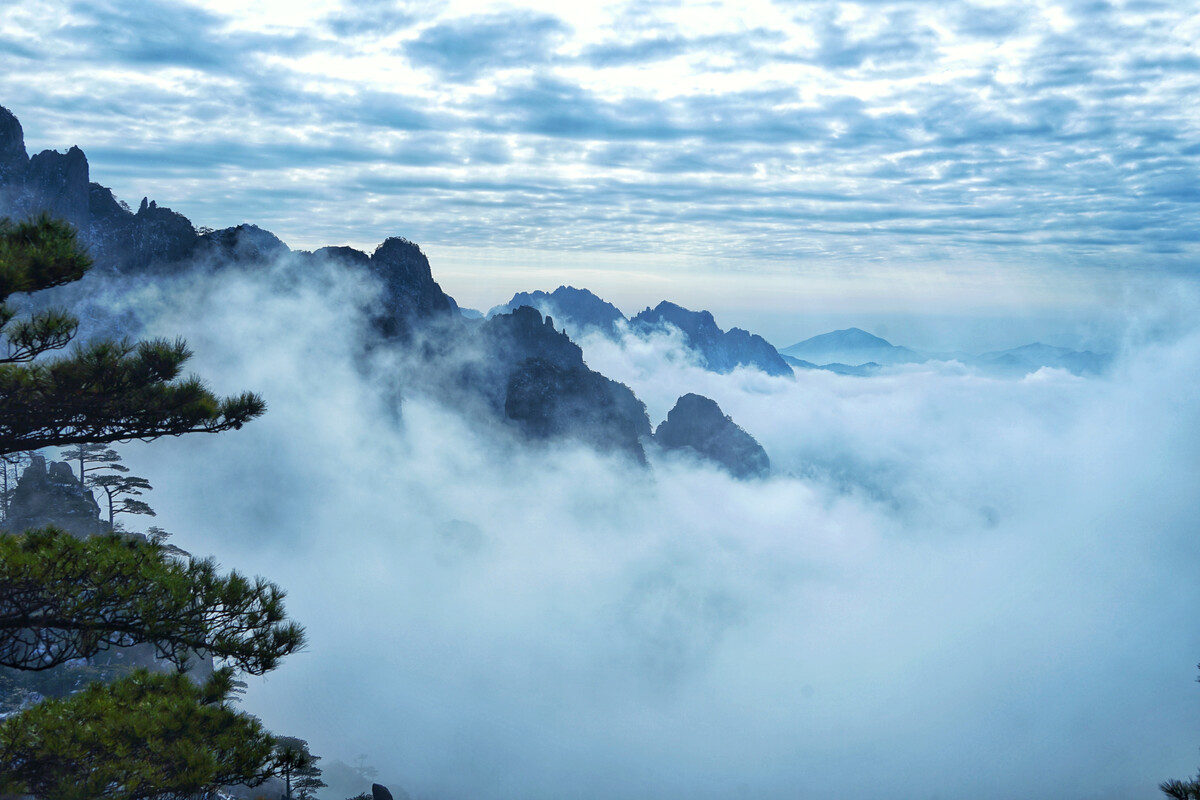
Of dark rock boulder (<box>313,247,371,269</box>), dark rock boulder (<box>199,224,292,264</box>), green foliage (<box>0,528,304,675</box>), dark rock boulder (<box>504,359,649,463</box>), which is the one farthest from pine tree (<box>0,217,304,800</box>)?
dark rock boulder (<box>313,247,371,269</box>)

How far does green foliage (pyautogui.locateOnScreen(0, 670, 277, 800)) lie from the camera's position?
11.6m

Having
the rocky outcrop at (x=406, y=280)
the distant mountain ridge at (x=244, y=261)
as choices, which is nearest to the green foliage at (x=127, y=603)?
the distant mountain ridge at (x=244, y=261)

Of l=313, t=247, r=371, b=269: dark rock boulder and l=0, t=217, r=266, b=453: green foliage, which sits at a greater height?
l=313, t=247, r=371, b=269: dark rock boulder

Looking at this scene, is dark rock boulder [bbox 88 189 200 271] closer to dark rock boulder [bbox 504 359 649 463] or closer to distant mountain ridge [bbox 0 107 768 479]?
distant mountain ridge [bbox 0 107 768 479]

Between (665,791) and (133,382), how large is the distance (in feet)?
743

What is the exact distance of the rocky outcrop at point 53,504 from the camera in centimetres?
4444

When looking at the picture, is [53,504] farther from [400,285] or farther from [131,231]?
[400,285]

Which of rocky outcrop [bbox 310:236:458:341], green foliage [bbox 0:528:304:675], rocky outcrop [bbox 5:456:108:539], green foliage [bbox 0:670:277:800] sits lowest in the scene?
rocky outcrop [bbox 5:456:108:539]

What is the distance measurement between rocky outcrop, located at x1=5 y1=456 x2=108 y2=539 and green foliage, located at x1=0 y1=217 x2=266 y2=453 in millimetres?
39238

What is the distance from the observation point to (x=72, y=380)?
1273 centimetres

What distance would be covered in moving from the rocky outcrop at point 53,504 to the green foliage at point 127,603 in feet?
132

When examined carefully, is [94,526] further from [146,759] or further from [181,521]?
[181,521]

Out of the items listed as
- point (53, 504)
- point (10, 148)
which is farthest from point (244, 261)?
point (53, 504)

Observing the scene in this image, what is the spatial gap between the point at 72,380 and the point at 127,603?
4.69 metres
